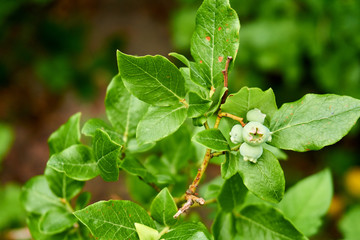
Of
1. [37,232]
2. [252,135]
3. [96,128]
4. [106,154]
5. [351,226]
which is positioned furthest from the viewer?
[351,226]

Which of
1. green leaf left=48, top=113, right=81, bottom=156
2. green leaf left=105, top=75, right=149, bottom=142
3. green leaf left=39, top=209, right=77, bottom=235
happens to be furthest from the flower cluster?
green leaf left=39, top=209, right=77, bottom=235

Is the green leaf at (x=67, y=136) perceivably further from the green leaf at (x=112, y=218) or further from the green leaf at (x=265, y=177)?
the green leaf at (x=265, y=177)

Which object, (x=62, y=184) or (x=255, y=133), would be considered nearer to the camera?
(x=255, y=133)

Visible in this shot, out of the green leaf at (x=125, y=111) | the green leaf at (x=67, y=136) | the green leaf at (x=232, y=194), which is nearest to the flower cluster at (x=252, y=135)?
the green leaf at (x=232, y=194)

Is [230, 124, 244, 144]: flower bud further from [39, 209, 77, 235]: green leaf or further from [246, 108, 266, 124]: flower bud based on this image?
[39, 209, 77, 235]: green leaf

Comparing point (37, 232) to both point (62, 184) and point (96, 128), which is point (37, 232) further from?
point (96, 128)

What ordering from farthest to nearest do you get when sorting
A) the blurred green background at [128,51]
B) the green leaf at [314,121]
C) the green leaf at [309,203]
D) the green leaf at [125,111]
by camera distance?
the blurred green background at [128,51]
the green leaf at [309,203]
the green leaf at [125,111]
the green leaf at [314,121]

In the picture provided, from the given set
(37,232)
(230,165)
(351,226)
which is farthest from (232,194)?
(351,226)
